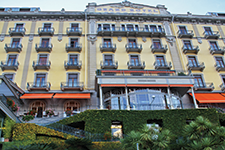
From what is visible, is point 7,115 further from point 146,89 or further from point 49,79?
point 146,89

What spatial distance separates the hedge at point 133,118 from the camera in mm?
18094

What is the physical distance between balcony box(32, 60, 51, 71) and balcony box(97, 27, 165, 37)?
9677 millimetres

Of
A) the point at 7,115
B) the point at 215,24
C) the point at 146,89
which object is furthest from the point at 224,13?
the point at 7,115

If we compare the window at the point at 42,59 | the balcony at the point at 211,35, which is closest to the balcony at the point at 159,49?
the balcony at the point at 211,35

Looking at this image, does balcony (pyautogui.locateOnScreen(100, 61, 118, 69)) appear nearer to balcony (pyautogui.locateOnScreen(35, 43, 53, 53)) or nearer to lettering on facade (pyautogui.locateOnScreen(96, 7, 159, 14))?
balcony (pyautogui.locateOnScreen(35, 43, 53, 53))

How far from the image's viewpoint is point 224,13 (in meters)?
36.9

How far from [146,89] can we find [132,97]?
6.54 feet

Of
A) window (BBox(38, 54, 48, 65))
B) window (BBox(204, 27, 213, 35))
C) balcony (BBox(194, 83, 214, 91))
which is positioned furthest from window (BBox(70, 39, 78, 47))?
window (BBox(204, 27, 213, 35))

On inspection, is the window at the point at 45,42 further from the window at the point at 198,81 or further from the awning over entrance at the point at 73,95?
the window at the point at 198,81

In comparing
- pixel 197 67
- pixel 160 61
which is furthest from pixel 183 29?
pixel 160 61

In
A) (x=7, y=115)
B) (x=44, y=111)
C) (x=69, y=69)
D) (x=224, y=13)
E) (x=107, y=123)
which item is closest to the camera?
(x=7, y=115)

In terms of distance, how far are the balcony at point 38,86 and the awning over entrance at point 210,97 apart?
20110 mm

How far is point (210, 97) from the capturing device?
25.3m

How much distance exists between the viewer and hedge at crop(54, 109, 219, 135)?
1809 cm
